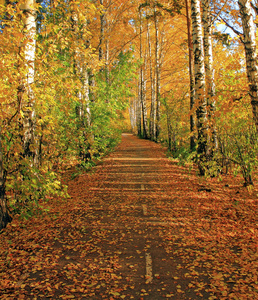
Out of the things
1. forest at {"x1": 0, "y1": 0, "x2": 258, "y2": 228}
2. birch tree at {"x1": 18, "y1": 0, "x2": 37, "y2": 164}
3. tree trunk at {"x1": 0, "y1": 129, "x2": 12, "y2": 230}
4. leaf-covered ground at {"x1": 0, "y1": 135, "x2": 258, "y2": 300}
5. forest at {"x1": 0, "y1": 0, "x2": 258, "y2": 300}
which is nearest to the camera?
leaf-covered ground at {"x1": 0, "y1": 135, "x2": 258, "y2": 300}

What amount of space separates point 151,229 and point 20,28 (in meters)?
5.10

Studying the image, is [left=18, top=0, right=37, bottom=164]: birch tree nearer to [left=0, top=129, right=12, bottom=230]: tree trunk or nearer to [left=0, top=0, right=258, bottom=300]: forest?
[left=0, top=0, right=258, bottom=300]: forest

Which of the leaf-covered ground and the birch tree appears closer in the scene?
the leaf-covered ground

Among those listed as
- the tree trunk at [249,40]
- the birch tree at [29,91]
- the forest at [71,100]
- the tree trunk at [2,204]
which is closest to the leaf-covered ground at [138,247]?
the tree trunk at [2,204]

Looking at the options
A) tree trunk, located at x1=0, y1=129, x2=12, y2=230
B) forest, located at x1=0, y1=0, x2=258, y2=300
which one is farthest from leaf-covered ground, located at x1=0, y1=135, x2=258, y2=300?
tree trunk, located at x1=0, y1=129, x2=12, y2=230

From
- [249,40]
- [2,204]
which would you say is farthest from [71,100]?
[249,40]

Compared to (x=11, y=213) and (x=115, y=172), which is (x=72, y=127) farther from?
(x=11, y=213)

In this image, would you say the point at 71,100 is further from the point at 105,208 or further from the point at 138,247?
the point at 138,247

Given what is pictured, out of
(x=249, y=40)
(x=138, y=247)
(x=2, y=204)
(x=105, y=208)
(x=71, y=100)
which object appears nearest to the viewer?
(x=138, y=247)

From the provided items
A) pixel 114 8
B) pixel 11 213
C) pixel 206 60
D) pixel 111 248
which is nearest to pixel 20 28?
pixel 11 213

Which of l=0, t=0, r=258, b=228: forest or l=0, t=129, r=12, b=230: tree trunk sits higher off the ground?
l=0, t=0, r=258, b=228: forest

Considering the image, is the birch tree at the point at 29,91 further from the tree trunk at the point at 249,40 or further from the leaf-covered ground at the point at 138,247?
the tree trunk at the point at 249,40

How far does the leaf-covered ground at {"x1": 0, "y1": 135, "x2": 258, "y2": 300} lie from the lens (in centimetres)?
326

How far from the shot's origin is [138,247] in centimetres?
439
